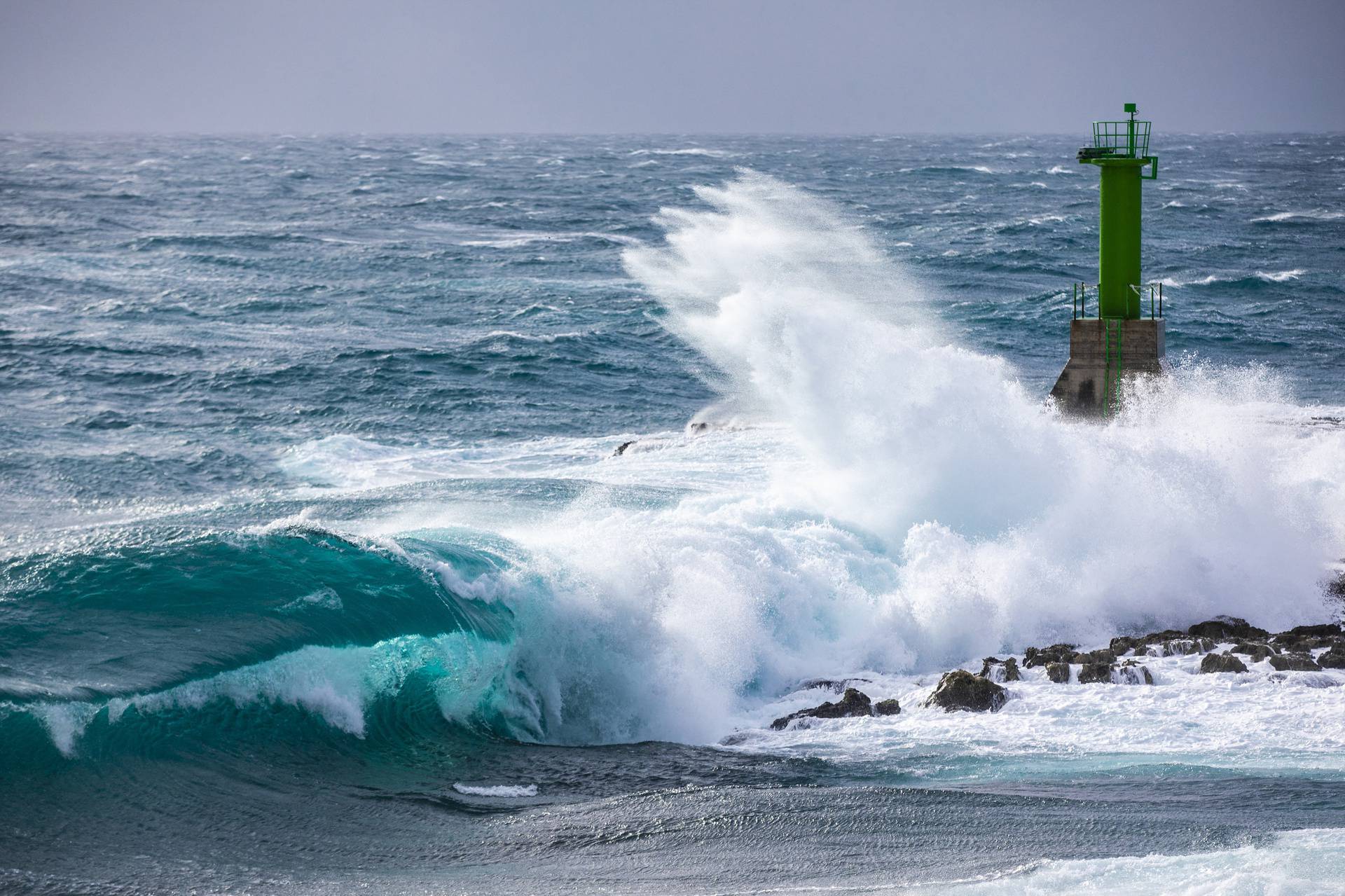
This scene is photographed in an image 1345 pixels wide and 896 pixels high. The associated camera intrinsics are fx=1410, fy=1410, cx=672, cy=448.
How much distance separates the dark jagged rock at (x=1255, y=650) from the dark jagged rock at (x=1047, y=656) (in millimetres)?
1451

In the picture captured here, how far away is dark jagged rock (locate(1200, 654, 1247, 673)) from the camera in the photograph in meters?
12.2

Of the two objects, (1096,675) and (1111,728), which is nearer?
(1111,728)

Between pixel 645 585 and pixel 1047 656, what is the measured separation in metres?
3.83

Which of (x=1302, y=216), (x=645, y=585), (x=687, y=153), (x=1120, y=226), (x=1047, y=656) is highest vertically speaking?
(x=687, y=153)

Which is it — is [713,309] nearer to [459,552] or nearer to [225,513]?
[225,513]

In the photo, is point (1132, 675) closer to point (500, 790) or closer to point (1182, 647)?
point (1182, 647)

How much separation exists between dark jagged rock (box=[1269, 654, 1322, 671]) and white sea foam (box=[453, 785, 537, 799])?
6570 mm

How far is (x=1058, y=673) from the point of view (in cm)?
1239

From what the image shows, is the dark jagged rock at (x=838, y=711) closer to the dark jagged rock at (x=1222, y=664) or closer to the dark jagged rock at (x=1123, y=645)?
the dark jagged rock at (x=1123, y=645)

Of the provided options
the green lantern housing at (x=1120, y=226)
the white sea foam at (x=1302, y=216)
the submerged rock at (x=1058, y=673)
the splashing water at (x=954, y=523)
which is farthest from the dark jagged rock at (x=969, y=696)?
the white sea foam at (x=1302, y=216)

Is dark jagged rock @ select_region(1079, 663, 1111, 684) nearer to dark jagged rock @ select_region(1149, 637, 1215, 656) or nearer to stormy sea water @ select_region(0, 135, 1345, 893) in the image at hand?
stormy sea water @ select_region(0, 135, 1345, 893)

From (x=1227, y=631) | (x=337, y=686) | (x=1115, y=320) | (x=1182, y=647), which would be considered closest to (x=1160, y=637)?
(x=1182, y=647)

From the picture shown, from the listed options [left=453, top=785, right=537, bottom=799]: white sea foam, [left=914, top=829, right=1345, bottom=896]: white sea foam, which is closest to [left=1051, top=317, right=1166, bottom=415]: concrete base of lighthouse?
[left=914, top=829, right=1345, bottom=896]: white sea foam


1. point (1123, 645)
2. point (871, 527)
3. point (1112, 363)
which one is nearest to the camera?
point (1123, 645)
